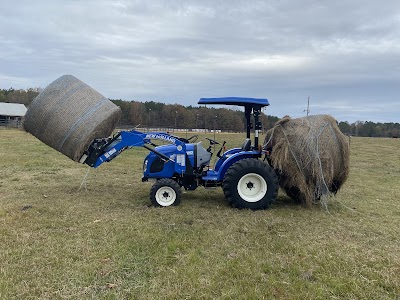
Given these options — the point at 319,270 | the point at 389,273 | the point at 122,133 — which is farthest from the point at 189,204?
the point at 389,273

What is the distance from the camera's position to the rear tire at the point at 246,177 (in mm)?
7668

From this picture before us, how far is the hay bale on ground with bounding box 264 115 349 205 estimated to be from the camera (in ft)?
25.5

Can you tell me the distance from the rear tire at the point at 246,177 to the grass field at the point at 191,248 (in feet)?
0.75

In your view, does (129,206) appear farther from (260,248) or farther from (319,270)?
(319,270)

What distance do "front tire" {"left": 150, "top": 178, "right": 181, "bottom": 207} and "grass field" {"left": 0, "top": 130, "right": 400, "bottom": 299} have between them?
237mm

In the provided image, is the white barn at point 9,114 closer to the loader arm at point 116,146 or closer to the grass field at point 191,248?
the loader arm at point 116,146

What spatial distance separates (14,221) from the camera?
20.6ft

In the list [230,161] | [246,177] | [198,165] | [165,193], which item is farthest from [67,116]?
[246,177]

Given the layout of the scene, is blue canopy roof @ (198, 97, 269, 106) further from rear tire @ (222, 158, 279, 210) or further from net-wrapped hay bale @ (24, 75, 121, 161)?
net-wrapped hay bale @ (24, 75, 121, 161)

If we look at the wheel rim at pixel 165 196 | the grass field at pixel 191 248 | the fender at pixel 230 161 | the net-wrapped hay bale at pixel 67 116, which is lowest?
the grass field at pixel 191 248

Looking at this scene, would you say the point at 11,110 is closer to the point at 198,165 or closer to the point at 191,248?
the point at 198,165

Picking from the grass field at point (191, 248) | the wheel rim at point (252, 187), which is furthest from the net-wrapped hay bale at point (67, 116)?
the wheel rim at point (252, 187)

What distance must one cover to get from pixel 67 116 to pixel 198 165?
114 inches

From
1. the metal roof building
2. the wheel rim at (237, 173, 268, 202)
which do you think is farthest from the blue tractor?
the metal roof building
